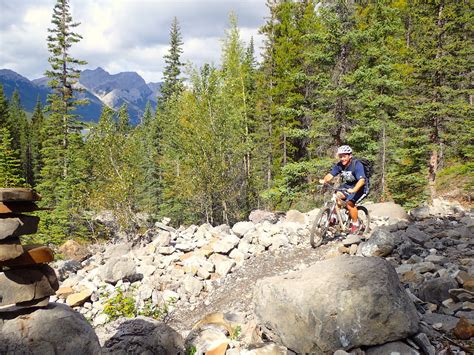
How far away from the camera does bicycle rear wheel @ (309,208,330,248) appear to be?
9.13 meters

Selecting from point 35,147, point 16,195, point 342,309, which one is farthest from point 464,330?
point 35,147

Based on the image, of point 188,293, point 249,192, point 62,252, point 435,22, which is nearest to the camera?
point 188,293

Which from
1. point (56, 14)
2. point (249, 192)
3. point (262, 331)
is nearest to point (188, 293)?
point (262, 331)

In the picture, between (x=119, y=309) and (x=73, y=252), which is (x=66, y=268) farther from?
(x=119, y=309)

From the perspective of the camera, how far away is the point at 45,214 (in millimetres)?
25266

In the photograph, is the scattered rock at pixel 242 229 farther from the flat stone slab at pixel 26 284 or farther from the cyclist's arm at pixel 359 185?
the flat stone slab at pixel 26 284

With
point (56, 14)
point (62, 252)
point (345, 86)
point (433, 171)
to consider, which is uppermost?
point (56, 14)

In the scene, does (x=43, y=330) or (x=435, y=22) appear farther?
(x=435, y=22)

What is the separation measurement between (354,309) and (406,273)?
9.19ft

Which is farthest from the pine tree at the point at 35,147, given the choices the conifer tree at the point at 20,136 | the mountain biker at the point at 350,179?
the mountain biker at the point at 350,179

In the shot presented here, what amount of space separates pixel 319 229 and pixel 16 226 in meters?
7.47

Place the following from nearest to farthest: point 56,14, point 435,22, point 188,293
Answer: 1. point 188,293
2. point 435,22
3. point 56,14

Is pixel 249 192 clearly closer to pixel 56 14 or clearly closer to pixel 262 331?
pixel 262 331

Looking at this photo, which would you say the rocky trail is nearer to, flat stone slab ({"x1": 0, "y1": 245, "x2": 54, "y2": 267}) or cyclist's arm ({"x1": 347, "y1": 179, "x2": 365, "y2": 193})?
flat stone slab ({"x1": 0, "y1": 245, "x2": 54, "y2": 267})
